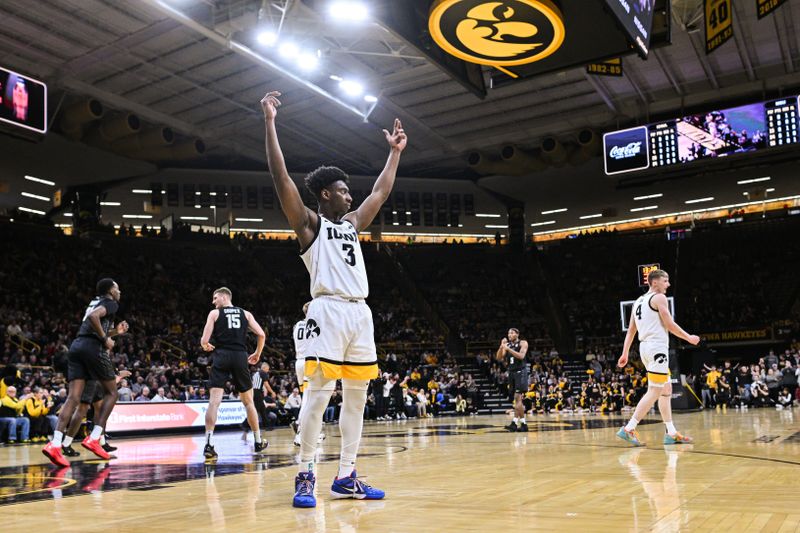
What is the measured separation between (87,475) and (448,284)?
30980 mm

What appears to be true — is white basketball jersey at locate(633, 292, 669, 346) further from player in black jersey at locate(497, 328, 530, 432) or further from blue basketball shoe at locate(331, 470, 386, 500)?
blue basketball shoe at locate(331, 470, 386, 500)

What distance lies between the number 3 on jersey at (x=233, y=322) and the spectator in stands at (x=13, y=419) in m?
7.62

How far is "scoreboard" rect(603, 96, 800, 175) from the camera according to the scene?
17625 millimetres

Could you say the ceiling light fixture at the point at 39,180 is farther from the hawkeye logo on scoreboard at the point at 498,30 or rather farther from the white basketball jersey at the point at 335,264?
the white basketball jersey at the point at 335,264

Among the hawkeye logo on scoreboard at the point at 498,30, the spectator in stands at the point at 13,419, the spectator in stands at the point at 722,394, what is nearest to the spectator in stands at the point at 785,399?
the spectator in stands at the point at 722,394

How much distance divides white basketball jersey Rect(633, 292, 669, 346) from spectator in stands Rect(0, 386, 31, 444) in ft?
35.9

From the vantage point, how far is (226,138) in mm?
28547

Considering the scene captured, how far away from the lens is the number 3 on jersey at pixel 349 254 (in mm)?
4445

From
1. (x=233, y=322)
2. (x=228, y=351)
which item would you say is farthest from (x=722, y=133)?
(x=228, y=351)

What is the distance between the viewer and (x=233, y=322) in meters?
8.17

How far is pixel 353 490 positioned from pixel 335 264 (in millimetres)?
1265

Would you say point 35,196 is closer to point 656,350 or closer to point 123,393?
point 123,393

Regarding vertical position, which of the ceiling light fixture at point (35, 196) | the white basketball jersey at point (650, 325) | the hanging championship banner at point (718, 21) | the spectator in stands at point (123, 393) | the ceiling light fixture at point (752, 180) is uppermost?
the ceiling light fixture at point (752, 180)

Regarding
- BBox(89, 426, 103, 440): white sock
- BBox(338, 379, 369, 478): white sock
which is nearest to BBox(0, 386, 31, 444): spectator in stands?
BBox(89, 426, 103, 440): white sock
